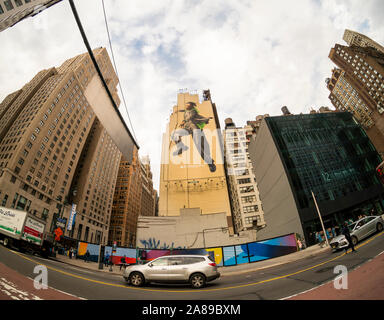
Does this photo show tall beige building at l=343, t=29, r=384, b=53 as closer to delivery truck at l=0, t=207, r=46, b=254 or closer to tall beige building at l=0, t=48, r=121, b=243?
tall beige building at l=0, t=48, r=121, b=243

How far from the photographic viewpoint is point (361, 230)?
12.8 m

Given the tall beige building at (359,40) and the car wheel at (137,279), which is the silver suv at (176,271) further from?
the tall beige building at (359,40)

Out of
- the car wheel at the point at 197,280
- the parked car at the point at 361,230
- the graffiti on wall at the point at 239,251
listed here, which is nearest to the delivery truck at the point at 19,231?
the graffiti on wall at the point at 239,251

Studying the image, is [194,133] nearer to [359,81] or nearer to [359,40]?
[359,81]

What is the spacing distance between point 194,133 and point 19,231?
4993cm

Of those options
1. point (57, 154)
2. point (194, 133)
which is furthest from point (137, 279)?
point (57, 154)

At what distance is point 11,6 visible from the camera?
134ft

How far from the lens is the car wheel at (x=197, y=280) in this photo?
743 cm

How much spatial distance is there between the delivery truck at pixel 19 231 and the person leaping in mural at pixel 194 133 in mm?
43104

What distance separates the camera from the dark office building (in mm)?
32253

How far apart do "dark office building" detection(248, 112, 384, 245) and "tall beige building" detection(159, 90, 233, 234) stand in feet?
44.2
